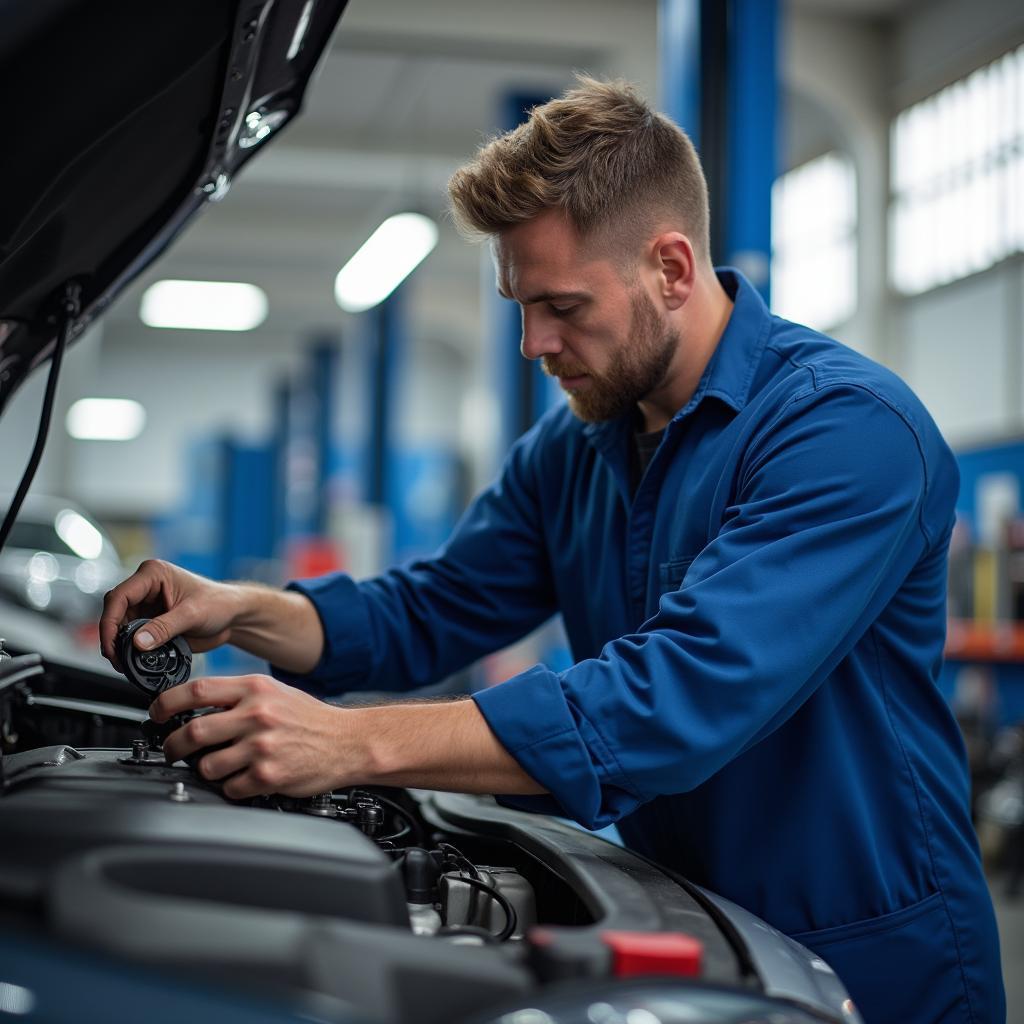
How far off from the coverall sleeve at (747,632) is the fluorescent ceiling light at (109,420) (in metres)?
18.3

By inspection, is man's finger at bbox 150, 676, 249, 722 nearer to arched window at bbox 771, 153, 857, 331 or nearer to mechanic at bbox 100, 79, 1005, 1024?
mechanic at bbox 100, 79, 1005, 1024

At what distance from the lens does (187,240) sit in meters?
11.3

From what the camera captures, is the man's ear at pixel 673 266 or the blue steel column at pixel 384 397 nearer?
the man's ear at pixel 673 266

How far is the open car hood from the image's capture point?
1.08 meters

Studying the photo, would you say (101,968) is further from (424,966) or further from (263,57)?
(263,57)

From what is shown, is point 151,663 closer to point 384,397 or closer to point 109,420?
point 384,397

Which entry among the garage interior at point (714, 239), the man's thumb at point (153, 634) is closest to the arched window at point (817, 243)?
the garage interior at point (714, 239)

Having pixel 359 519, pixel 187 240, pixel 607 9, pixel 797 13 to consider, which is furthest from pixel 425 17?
pixel 187 240

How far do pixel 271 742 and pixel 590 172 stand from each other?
0.72 metres

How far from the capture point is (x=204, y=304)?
14.0 m

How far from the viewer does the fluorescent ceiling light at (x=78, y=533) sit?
29.2ft

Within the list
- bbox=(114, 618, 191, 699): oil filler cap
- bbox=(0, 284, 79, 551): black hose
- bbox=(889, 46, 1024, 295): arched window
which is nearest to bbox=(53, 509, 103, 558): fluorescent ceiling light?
bbox=(889, 46, 1024, 295): arched window

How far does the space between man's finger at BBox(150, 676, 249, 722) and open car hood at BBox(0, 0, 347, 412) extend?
0.48m

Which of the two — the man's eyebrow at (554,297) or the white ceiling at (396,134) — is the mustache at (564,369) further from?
the white ceiling at (396,134)
